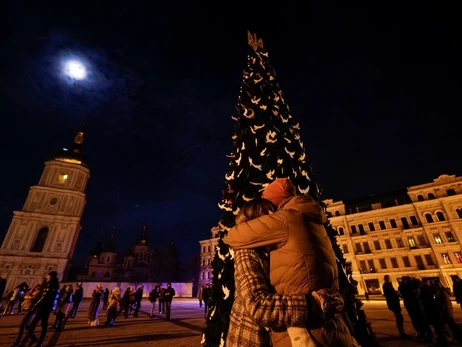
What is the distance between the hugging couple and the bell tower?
4829 centimetres

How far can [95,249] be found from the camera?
193 feet

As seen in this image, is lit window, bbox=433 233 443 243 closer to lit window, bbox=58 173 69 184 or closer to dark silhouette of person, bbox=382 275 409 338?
dark silhouette of person, bbox=382 275 409 338

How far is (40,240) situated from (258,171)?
52.4 meters

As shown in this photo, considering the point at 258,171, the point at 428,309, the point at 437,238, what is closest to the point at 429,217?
the point at 437,238

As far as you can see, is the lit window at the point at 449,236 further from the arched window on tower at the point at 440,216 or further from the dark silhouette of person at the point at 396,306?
the dark silhouette of person at the point at 396,306

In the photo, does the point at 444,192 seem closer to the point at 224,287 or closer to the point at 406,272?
the point at 406,272

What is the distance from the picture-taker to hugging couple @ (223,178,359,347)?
133cm

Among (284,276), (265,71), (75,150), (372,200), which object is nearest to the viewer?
(284,276)

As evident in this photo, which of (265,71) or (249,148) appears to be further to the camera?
(265,71)

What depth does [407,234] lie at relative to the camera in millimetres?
29297

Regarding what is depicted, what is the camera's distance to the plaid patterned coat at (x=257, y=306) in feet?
4.31

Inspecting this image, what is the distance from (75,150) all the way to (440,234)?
72.8m

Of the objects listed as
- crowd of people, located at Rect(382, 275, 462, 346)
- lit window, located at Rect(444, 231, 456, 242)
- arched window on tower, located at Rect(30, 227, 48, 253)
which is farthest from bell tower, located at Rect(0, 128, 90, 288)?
lit window, located at Rect(444, 231, 456, 242)

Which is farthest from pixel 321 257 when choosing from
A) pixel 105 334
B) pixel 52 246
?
pixel 52 246
